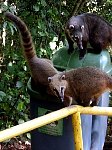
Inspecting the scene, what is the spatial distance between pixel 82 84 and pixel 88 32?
131 centimetres

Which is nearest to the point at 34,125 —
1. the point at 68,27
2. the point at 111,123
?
the point at 68,27

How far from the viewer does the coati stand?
118 inches

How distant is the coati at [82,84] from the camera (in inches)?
118

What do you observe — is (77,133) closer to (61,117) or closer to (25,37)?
(61,117)

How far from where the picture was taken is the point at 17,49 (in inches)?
184

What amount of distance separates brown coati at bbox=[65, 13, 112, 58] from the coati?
81cm

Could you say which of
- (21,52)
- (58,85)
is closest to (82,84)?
(58,85)

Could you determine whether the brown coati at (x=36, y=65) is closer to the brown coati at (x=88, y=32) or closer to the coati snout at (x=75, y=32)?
the brown coati at (x=88, y=32)

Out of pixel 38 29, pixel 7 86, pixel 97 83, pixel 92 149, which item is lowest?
pixel 92 149

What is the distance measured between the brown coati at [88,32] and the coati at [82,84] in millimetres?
814

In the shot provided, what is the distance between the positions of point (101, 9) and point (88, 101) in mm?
3271

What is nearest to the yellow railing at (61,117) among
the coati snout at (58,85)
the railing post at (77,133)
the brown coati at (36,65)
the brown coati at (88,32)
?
the railing post at (77,133)

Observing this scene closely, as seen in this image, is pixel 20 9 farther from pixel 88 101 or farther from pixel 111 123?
pixel 111 123

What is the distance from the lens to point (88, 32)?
4230mm
